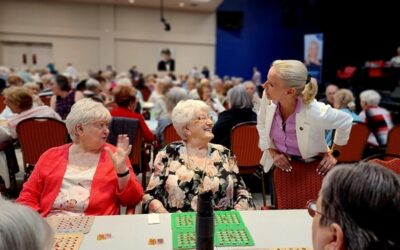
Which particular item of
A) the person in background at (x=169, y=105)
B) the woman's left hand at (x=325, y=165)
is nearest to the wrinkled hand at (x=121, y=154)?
the woman's left hand at (x=325, y=165)

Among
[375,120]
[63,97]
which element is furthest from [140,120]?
[375,120]

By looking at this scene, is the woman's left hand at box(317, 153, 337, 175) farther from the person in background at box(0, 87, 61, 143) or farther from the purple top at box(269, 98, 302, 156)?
the person in background at box(0, 87, 61, 143)

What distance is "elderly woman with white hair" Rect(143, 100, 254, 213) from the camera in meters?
2.24

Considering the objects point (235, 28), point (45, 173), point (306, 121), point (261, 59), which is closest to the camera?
point (45, 173)

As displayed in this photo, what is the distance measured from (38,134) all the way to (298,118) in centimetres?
259

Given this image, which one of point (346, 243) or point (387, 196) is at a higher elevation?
point (387, 196)

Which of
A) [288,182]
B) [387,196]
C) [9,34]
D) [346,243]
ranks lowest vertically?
[288,182]

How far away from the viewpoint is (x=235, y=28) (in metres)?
15.7

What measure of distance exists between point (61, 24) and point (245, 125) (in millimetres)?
15694

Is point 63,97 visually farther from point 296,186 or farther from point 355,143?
point 296,186

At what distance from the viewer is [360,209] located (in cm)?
90

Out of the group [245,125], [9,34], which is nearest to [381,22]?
[245,125]

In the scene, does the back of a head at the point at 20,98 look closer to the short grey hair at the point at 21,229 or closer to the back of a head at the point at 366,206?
the short grey hair at the point at 21,229

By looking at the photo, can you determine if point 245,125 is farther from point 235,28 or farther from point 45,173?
point 235,28
